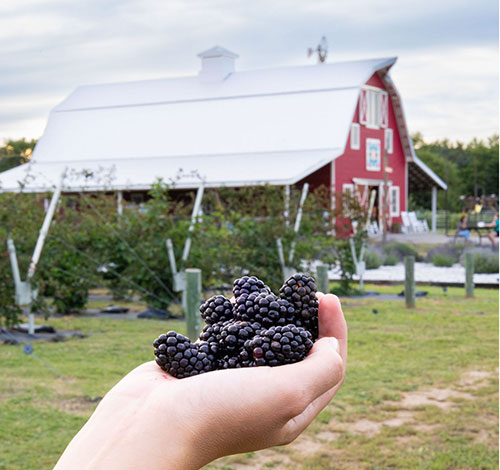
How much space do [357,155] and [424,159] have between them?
84.4 ft

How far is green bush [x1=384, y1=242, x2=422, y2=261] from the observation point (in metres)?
20.3

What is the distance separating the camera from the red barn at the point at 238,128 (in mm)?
23734

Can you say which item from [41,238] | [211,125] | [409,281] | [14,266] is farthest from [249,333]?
[211,125]

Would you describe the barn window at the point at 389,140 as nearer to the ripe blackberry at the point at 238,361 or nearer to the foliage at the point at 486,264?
the foliage at the point at 486,264

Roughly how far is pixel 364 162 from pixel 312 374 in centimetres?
2604

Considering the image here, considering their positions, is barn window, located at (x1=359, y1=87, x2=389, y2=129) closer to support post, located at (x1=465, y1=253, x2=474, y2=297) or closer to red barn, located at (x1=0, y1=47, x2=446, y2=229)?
red barn, located at (x1=0, y1=47, x2=446, y2=229)

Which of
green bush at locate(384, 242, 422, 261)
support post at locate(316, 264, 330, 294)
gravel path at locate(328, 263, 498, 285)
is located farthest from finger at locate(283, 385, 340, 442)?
green bush at locate(384, 242, 422, 261)

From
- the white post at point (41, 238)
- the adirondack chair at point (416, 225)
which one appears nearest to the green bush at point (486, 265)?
the white post at point (41, 238)

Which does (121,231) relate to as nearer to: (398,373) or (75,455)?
(398,373)

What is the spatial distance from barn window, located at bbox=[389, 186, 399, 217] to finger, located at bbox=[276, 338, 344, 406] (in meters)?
28.3

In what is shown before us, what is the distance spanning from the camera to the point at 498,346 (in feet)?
28.7

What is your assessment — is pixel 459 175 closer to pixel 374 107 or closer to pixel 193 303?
pixel 374 107

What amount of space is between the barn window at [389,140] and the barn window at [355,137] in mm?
2461

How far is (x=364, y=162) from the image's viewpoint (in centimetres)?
2755
